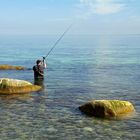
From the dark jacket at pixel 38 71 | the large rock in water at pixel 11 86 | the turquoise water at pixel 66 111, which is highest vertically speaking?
the dark jacket at pixel 38 71

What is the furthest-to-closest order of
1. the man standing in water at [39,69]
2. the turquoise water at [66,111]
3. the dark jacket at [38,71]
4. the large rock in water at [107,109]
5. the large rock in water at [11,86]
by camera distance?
the dark jacket at [38,71] → the man standing in water at [39,69] → the large rock in water at [11,86] → the large rock in water at [107,109] → the turquoise water at [66,111]

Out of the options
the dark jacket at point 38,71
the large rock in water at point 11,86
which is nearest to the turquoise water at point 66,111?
the large rock in water at point 11,86

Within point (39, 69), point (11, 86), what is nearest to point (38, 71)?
point (39, 69)

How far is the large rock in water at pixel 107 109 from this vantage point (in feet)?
74.1

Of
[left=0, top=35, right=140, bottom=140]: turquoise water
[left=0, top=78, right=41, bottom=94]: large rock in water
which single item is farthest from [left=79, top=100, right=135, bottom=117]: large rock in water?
[left=0, top=78, right=41, bottom=94]: large rock in water

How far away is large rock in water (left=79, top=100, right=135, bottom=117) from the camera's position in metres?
22.6

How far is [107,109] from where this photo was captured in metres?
22.6

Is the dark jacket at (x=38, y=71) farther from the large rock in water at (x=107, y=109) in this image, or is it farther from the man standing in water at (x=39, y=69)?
the large rock in water at (x=107, y=109)

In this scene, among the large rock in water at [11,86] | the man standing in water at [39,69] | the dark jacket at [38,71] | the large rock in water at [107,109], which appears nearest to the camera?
the large rock in water at [107,109]

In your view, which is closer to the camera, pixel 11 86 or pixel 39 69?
pixel 11 86

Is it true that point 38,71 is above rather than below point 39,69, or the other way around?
below

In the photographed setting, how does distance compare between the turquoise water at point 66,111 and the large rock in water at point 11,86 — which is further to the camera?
the large rock in water at point 11,86

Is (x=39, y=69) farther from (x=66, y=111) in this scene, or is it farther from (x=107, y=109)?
(x=107, y=109)

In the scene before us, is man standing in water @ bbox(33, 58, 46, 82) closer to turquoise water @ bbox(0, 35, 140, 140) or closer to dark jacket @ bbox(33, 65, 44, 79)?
Result: dark jacket @ bbox(33, 65, 44, 79)
